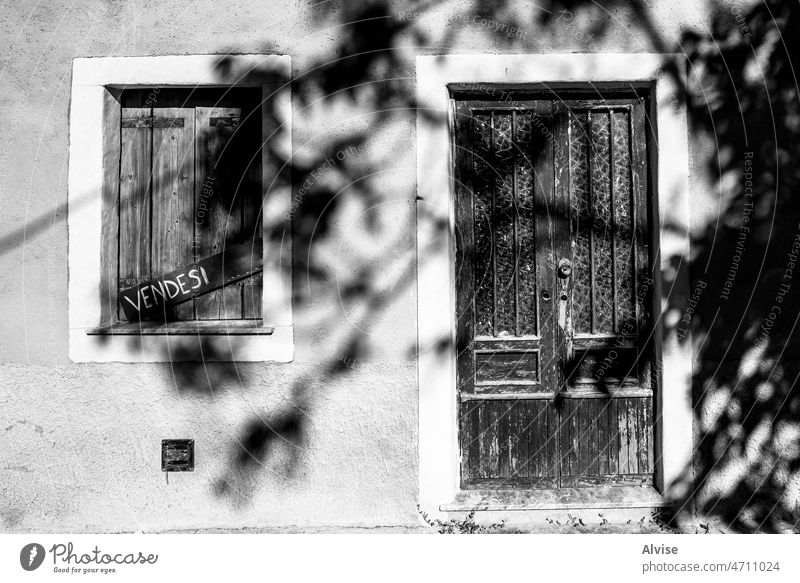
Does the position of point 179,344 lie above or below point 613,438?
above

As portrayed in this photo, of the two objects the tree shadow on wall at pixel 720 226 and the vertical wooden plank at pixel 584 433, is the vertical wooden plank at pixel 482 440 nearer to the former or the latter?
the vertical wooden plank at pixel 584 433

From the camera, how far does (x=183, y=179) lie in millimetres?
4887

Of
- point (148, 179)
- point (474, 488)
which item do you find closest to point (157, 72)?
point (148, 179)

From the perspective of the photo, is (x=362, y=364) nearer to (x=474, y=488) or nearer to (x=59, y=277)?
(x=474, y=488)

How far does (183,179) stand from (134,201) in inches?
13.1

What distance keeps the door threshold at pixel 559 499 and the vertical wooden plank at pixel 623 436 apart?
0.42ft

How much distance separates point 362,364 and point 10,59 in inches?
111

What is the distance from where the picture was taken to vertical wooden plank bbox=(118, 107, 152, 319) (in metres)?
4.88

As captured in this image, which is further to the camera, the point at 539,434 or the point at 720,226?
the point at 539,434

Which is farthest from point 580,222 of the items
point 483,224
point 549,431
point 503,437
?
point 503,437

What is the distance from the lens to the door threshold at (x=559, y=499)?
15.6 feet

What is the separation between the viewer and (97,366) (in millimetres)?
4719

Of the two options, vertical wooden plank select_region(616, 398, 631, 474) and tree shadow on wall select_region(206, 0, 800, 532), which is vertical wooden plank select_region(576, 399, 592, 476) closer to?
vertical wooden plank select_region(616, 398, 631, 474)

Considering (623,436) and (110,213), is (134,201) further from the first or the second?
(623,436)
